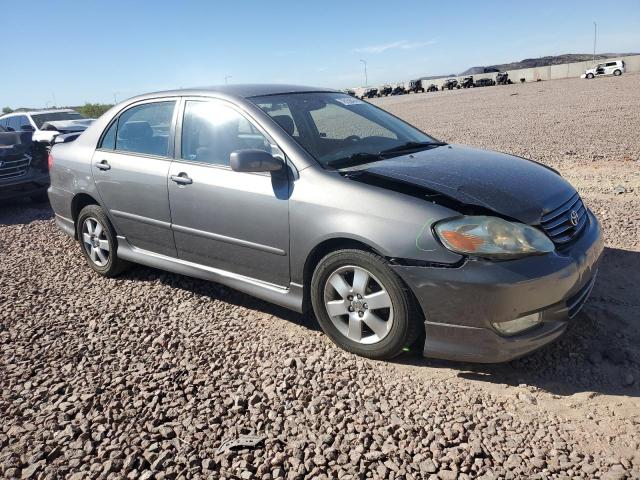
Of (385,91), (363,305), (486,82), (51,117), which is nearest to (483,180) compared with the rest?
(363,305)

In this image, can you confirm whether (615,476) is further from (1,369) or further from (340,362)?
(1,369)

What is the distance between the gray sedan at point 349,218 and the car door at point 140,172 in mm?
15

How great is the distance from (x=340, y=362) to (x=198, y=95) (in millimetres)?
2315

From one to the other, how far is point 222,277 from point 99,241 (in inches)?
67.4

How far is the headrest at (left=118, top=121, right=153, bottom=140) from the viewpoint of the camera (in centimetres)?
445

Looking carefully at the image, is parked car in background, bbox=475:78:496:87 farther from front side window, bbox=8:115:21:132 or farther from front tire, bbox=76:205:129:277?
front tire, bbox=76:205:129:277

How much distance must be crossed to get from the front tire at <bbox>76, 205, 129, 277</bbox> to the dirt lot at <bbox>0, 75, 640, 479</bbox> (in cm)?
33

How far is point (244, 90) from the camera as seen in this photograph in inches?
161

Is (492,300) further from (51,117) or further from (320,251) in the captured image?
(51,117)

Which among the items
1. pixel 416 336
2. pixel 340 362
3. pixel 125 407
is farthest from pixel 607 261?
pixel 125 407

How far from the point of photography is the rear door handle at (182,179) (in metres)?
3.91

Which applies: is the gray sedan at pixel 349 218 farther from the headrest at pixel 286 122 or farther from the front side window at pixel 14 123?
the front side window at pixel 14 123

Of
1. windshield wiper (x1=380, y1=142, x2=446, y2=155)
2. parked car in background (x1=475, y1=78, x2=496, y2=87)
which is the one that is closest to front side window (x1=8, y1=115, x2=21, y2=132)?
windshield wiper (x1=380, y1=142, x2=446, y2=155)

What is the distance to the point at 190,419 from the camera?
2791 millimetres
